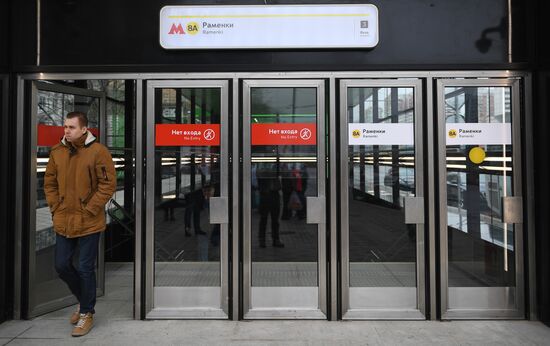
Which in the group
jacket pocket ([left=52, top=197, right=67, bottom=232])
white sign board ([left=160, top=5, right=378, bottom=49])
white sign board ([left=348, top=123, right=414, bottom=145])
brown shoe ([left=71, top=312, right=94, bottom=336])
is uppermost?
white sign board ([left=160, top=5, right=378, bottom=49])

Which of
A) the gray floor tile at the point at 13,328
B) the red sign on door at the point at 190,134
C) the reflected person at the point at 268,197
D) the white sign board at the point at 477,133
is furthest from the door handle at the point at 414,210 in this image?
the gray floor tile at the point at 13,328

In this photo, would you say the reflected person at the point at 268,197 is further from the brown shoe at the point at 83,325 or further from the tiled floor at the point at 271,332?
the brown shoe at the point at 83,325

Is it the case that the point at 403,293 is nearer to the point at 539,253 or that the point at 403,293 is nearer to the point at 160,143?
the point at 539,253

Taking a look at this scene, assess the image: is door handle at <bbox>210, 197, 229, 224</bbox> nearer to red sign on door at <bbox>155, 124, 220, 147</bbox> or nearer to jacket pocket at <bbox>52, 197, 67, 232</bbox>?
red sign on door at <bbox>155, 124, 220, 147</bbox>

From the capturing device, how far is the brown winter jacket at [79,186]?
12.8 ft

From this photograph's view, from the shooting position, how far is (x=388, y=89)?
14.5ft

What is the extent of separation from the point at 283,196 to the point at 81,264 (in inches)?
83.5

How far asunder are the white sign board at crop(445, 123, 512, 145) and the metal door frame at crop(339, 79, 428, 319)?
1.14ft

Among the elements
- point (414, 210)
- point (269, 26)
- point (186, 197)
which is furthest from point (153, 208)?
point (414, 210)

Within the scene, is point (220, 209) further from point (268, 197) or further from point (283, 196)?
point (283, 196)

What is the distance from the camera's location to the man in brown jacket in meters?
3.91

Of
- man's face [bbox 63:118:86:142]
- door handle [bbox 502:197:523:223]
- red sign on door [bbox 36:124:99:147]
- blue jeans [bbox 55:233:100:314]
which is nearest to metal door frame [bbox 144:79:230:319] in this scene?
blue jeans [bbox 55:233:100:314]

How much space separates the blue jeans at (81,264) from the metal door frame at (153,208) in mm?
561

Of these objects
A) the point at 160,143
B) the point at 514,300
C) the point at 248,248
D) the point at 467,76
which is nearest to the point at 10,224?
the point at 160,143
